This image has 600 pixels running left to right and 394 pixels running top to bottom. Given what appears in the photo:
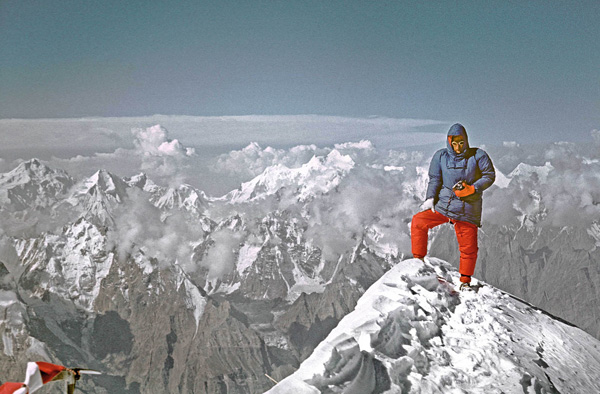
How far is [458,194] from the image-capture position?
8164mm

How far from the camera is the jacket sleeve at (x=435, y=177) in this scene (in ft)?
28.0

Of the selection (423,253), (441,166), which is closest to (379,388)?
(423,253)

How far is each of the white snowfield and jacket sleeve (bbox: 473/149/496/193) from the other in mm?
1798

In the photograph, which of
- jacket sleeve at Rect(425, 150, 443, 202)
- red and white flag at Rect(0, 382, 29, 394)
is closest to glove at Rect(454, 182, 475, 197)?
jacket sleeve at Rect(425, 150, 443, 202)

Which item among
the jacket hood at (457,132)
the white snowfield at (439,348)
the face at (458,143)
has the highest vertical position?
the jacket hood at (457,132)

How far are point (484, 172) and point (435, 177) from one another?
0.92 m

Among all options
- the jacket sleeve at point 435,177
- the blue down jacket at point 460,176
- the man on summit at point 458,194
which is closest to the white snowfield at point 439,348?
the man on summit at point 458,194

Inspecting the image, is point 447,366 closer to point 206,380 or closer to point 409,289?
point 409,289

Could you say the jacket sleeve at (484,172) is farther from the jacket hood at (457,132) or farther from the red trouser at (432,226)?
the red trouser at (432,226)

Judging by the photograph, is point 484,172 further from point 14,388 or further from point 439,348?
point 14,388

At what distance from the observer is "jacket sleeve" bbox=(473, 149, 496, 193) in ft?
26.7

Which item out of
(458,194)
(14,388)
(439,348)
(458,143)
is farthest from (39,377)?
(458,143)

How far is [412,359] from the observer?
5402 mm

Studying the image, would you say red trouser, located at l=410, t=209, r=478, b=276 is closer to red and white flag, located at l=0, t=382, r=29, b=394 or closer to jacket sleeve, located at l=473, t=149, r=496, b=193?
jacket sleeve, located at l=473, t=149, r=496, b=193
